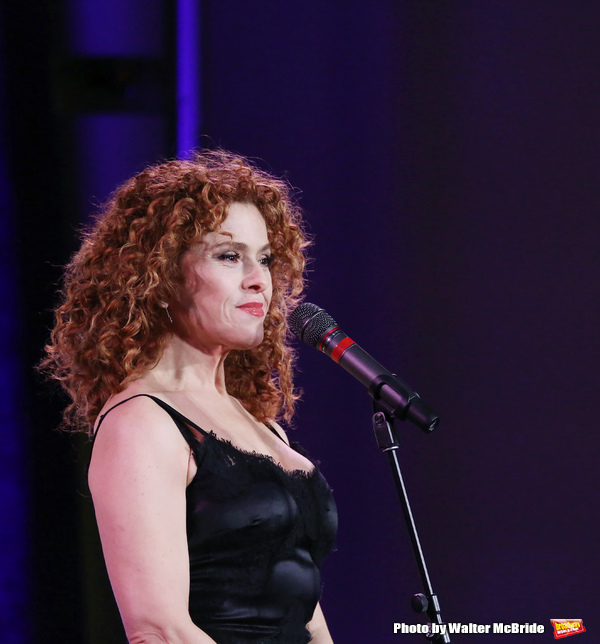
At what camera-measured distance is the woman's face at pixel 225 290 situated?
1799 mm

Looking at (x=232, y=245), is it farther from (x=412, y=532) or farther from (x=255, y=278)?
(x=412, y=532)

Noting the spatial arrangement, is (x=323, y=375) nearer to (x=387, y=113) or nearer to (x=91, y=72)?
(x=387, y=113)

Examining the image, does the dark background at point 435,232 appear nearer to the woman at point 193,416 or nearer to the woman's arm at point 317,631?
the woman at point 193,416

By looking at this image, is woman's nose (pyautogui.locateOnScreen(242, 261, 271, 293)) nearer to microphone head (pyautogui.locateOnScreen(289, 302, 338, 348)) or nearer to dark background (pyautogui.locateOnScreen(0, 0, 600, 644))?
microphone head (pyautogui.locateOnScreen(289, 302, 338, 348))

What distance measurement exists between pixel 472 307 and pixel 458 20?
98 cm

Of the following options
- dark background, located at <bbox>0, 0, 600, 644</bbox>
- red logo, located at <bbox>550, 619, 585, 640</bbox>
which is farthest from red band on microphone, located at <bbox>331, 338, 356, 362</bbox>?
red logo, located at <bbox>550, 619, 585, 640</bbox>

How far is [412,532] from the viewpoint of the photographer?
1590 millimetres

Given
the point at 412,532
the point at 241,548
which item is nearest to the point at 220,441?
the point at 241,548

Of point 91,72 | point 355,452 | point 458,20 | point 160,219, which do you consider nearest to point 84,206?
point 91,72

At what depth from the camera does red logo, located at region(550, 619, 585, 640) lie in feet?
8.50

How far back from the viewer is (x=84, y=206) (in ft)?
7.93

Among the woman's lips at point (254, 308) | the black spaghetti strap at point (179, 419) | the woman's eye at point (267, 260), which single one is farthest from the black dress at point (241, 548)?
the woman's eye at point (267, 260)

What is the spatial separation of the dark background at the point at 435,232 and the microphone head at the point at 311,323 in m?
0.92

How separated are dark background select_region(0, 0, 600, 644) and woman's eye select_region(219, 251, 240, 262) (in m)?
0.76
